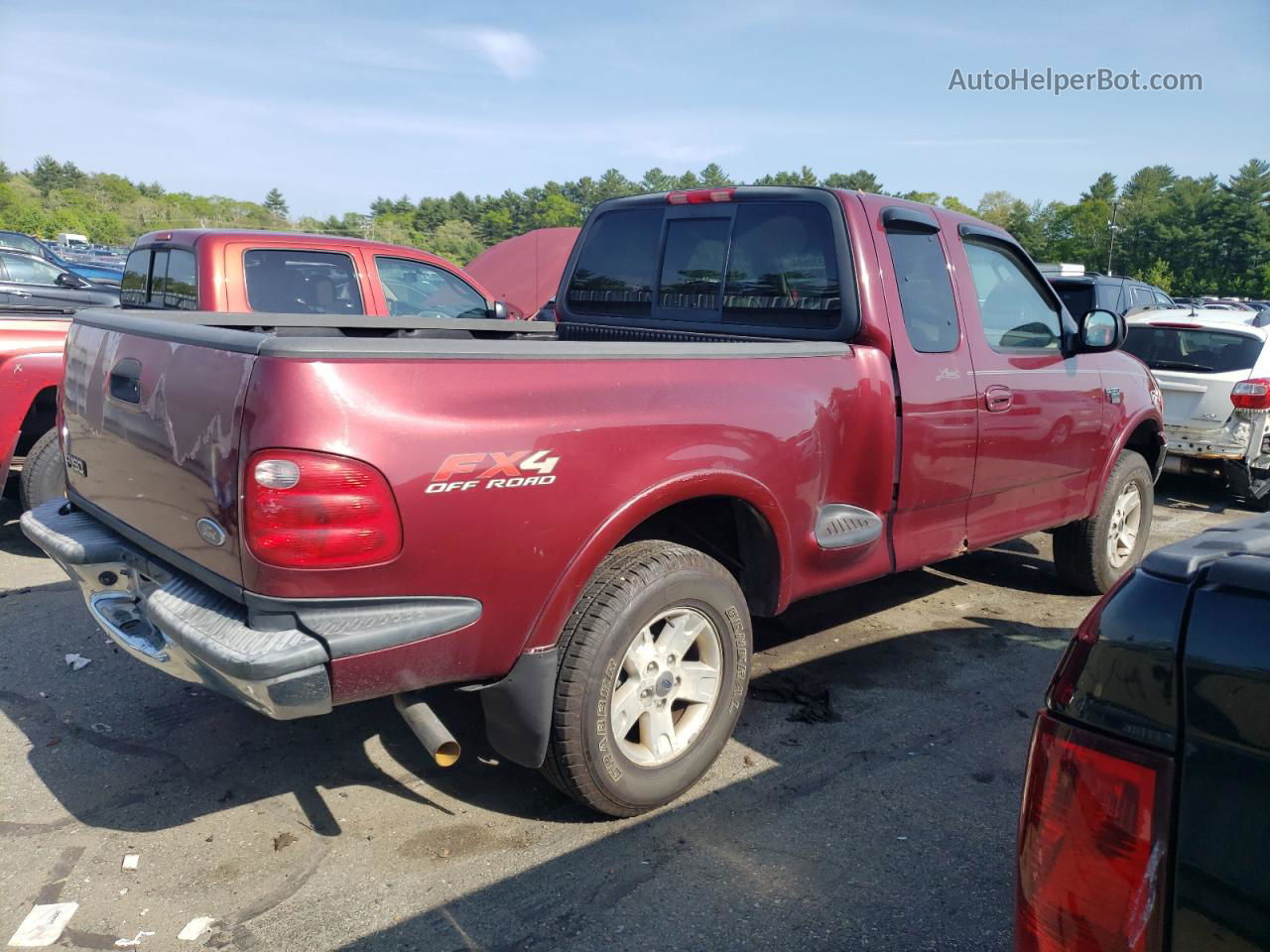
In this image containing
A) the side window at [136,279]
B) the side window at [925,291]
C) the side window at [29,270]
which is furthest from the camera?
the side window at [29,270]

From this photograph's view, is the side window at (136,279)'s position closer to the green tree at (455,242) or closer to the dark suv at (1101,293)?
the dark suv at (1101,293)

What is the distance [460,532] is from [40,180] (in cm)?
10445

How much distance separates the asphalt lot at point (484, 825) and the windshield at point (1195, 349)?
4.85m

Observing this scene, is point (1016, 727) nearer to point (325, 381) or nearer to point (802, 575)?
point (802, 575)

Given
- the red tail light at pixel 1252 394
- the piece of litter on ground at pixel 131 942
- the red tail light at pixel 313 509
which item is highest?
the red tail light at pixel 1252 394

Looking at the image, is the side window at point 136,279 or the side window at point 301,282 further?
the side window at point 136,279

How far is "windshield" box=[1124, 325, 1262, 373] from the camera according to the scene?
7887 mm

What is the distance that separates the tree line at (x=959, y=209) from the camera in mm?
54875

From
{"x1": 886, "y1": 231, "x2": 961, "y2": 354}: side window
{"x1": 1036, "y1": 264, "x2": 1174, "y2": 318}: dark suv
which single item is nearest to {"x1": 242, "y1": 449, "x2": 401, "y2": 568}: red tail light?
{"x1": 886, "y1": 231, "x2": 961, "y2": 354}: side window

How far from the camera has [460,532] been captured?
8.21 feet

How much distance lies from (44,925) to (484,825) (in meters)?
1.21

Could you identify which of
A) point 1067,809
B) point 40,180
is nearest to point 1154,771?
point 1067,809

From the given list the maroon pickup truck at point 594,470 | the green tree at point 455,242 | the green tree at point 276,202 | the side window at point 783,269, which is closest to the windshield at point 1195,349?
the maroon pickup truck at point 594,470

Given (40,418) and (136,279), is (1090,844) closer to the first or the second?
(40,418)
